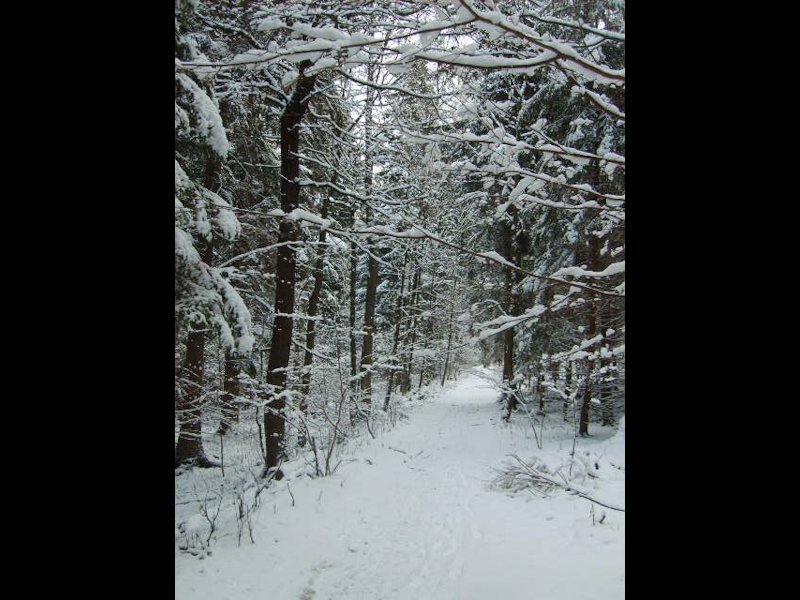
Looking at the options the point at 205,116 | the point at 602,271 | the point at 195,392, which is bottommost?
the point at 195,392

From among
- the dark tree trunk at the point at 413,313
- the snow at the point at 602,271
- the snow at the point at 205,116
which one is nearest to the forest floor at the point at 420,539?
the snow at the point at 602,271

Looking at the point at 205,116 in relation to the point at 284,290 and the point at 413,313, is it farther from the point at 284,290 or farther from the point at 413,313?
the point at 413,313

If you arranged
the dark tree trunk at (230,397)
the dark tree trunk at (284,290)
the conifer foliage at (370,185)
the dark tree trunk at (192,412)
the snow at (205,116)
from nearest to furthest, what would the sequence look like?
the conifer foliage at (370,185), the snow at (205,116), the dark tree trunk at (192,412), the dark tree trunk at (230,397), the dark tree trunk at (284,290)

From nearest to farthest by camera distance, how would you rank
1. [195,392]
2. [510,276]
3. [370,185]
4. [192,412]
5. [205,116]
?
[205,116] < [195,392] < [192,412] < [370,185] < [510,276]

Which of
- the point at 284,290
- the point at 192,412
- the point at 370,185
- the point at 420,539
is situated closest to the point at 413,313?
the point at 370,185

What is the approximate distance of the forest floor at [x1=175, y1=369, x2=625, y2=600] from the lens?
12.0ft

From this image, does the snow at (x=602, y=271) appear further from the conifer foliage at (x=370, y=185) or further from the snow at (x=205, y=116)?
the snow at (x=205, y=116)

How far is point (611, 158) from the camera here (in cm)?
218

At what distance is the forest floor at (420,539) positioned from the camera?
366 cm

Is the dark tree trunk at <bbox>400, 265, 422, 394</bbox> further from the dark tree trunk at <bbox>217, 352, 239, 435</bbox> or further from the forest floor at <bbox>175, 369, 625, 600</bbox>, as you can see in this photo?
the dark tree trunk at <bbox>217, 352, 239, 435</bbox>

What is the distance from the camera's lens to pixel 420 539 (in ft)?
15.4
